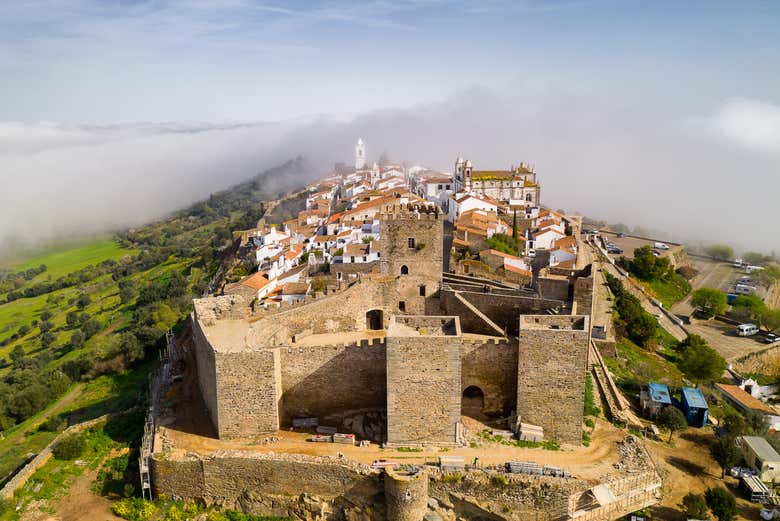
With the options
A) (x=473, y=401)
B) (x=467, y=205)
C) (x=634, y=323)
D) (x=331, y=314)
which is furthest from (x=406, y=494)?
(x=467, y=205)

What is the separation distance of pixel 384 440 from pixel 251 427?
400cm

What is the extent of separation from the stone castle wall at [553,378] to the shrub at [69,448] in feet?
48.6

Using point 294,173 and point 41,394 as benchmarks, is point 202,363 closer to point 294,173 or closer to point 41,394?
point 41,394

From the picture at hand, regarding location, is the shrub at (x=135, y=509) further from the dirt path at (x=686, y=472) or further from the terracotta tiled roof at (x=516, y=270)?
the terracotta tiled roof at (x=516, y=270)

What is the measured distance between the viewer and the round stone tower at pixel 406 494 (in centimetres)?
1415

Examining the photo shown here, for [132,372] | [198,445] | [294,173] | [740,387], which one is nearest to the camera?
[198,445]

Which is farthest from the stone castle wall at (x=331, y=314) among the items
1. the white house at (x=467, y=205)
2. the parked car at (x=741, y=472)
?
the white house at (x=467, y=205)

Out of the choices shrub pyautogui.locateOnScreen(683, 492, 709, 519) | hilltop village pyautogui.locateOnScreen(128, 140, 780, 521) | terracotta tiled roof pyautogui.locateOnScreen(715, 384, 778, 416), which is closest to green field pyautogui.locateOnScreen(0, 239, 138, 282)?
hilltop village pyautogui.locateOnScreen(128, 140, 780, 521)

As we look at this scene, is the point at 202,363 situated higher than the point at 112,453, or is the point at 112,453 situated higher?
the point at 202,363

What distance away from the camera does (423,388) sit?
15.8 metres

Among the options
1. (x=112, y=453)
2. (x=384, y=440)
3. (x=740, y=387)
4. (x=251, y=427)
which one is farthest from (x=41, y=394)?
(x=740, y=387)

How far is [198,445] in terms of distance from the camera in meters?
16.7

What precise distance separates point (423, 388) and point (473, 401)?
8.65ft

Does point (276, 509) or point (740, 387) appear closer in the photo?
point (276, 509)
